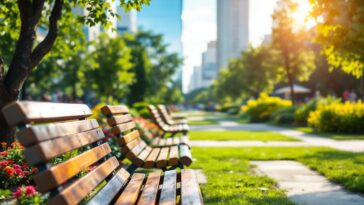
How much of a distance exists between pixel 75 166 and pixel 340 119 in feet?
53.3

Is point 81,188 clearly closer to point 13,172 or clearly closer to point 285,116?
point 13,172

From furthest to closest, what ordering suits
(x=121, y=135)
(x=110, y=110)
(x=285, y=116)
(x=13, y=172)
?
1. (x=285, y=116)
2. (x=121, y=135)
3. (x=110, y=110)
4. (x=13, y=172)

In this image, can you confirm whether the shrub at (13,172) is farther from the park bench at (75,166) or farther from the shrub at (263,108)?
the shrub at (263,108)

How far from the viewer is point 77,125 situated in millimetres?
3338

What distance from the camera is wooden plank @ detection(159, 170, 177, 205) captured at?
3.38 meters

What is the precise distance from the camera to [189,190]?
365 centimetres

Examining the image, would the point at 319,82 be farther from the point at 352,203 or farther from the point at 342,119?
the point at 352,203

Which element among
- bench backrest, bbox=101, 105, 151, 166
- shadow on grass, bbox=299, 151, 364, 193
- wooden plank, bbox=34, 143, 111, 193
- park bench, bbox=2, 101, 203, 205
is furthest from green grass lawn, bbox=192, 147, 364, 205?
wooden plank, bbox=34, 143, 111, 193

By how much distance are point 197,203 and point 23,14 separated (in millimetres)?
4275

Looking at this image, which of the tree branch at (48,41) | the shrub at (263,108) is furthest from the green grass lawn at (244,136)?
the shrub at (263,108)

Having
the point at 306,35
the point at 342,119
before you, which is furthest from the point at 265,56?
the point at 342,119

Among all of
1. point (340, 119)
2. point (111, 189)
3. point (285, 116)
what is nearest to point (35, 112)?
point (111, 189)

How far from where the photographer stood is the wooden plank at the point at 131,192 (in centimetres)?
336

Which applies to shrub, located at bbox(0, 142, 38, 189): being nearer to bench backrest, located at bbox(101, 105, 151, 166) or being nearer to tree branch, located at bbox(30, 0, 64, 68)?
bench backrest, located at bbox(101, 105, 151, 166)
